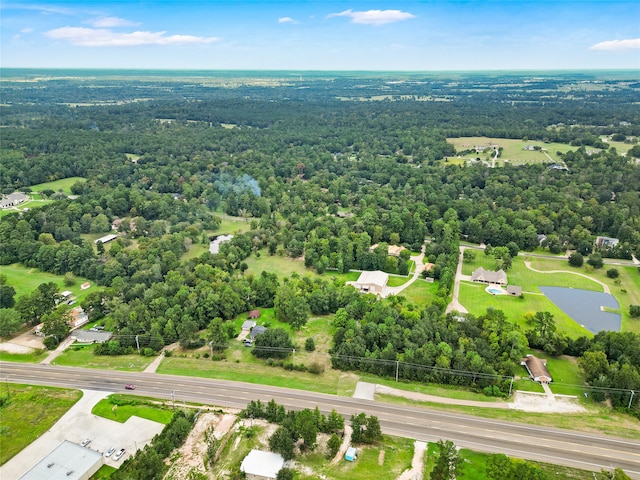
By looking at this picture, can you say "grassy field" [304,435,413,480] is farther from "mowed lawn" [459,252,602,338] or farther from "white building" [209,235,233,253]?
"white building" [209,235,233,253]

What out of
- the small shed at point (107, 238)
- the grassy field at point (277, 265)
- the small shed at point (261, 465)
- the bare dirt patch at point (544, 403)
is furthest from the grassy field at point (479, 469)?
the small shed at point (107, 238)

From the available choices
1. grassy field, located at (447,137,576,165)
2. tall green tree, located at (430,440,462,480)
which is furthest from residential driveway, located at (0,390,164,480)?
grassy field, located at (447,137,576,165)

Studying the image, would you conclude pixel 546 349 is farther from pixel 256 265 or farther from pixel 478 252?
pixel 256 265

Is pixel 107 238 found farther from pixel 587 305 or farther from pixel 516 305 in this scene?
pixel 587 305

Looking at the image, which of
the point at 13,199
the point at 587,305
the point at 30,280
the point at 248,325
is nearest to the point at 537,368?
the point at 587,305

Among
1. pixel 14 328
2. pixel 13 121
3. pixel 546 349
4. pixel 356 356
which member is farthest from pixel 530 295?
pixel 13 121
